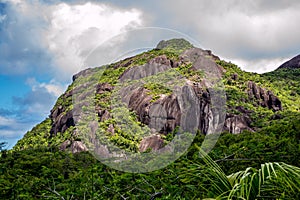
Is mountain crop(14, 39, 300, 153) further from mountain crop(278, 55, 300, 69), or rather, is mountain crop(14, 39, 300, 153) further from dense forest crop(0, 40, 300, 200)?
mountain crop(278, 55, 300, 69)

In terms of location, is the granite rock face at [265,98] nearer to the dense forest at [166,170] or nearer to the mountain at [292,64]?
the dense forest at [166,170]

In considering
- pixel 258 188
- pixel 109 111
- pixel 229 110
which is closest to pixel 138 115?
pixel 109 111

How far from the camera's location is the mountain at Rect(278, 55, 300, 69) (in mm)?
43219

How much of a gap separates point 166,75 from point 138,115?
0.61m

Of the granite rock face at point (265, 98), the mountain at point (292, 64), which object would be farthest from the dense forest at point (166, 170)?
the mountain at point (292, 64)

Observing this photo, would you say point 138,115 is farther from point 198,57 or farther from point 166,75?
point 198,57

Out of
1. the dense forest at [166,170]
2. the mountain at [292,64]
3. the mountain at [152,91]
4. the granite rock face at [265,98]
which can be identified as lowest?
the dense forest at [166,170]

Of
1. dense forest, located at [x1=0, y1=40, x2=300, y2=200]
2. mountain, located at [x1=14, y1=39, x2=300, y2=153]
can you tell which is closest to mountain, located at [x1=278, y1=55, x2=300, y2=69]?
dense forest, located at [x1=0, y1=40, x2=300, y2=200]

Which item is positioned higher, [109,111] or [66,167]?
[109,111]

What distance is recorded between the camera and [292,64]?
43938mm

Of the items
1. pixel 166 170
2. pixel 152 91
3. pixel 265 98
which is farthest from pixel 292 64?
pixel 166 170

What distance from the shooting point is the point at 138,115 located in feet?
15.3

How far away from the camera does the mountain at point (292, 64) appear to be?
43219 mm

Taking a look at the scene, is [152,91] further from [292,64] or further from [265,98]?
[292,64]
